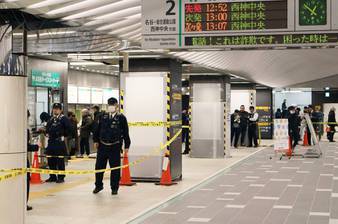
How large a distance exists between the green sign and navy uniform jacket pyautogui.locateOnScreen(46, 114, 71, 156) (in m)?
3.19

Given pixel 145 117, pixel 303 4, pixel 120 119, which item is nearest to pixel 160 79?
pixel 145 117

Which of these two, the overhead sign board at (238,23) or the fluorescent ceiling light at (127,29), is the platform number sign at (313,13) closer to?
the overhead sign board at (238,23)

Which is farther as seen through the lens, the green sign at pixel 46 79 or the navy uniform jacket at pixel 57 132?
the green sign at pixel 46 79

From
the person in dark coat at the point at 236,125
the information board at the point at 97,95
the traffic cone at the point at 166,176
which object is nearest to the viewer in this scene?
the traffic cone at the point at 166,176

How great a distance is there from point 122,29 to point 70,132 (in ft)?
13.7

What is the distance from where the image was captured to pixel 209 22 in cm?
659

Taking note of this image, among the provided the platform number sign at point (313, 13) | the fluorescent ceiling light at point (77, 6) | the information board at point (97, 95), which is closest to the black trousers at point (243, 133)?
the information board at point (97, 95)

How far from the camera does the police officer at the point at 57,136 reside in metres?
11.3

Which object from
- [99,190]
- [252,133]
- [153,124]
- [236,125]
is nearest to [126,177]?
[99,190]

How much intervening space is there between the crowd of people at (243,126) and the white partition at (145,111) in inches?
412

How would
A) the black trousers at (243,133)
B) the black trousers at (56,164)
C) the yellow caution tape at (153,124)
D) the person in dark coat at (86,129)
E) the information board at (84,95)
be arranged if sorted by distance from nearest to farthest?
1. the yellow caution tape at (153,124)
2. the black trousers at (56,164)
3. the person in dark coat at (86,129)
4. the information board at (84,95)
5. the black trousers at (243,133)

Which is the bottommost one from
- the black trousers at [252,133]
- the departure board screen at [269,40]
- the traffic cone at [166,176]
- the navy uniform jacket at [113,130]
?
the traffic cone at [166,176]

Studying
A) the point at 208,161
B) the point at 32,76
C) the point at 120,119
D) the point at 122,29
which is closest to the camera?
the point at 122,29

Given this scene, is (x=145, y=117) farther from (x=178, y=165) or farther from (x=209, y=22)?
(x=209, y=22)
